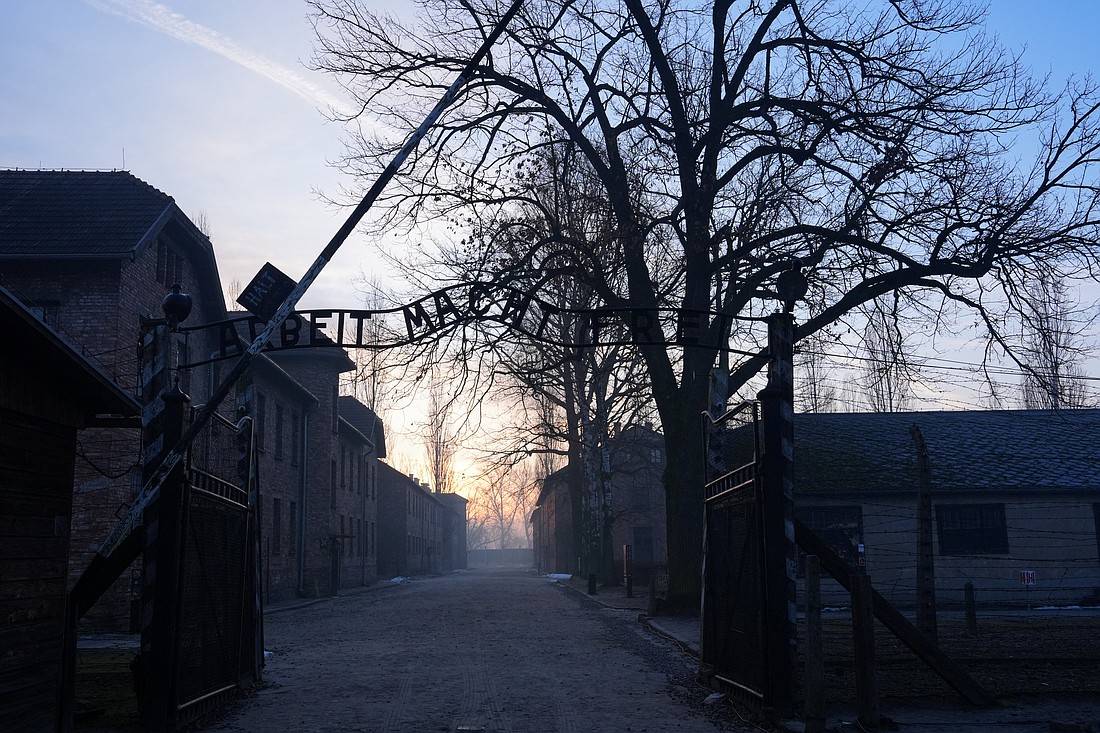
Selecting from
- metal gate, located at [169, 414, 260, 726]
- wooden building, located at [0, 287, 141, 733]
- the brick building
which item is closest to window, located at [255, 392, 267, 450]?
the brick building

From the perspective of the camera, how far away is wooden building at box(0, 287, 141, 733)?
6.88m

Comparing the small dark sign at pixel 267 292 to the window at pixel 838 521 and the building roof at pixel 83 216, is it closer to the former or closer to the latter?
the building roof at pixel 83 216

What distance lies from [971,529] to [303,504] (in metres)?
23.8

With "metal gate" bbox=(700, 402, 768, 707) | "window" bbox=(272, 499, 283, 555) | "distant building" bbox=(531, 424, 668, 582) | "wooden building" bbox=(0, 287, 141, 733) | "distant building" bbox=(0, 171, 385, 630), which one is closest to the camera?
"wooden building" bbox=(0, 287, 141, 733)

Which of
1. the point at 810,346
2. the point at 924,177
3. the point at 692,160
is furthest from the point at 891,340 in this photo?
the point at 692,160

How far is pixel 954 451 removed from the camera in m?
28.6

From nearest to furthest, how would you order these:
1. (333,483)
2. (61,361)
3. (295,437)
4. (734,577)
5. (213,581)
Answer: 1. (61,361)
2. (213,581)
3. (734,577)
4. (295,437)
5. (333,483)

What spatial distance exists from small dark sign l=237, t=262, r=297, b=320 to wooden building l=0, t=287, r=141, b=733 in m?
1.81

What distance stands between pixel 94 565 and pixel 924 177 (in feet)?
46.2

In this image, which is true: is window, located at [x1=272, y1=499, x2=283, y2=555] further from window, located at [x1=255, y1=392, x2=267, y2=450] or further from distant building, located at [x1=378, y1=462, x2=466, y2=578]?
distant building, located at [x1=378, y1=462, x2=466, y2=578]

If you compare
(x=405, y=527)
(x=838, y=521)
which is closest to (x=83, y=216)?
(x=838, y=521)

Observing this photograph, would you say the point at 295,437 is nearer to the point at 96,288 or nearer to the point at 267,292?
the point at 96,288

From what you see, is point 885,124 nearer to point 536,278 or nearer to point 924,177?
point 924,177

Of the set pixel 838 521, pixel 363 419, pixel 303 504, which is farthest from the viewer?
pixel 363 419
